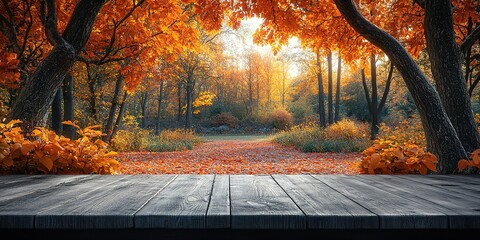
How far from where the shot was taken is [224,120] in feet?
109

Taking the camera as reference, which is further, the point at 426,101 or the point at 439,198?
the point at 426,101

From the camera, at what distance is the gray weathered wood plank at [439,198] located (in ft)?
5.23

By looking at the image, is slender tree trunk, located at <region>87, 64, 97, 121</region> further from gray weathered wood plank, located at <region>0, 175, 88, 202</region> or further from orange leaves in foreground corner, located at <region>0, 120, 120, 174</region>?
gray weathered wood plank, located at <region>0, 175, 88, 202</region>

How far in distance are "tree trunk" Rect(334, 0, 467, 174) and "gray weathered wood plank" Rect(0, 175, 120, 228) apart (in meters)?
3.59

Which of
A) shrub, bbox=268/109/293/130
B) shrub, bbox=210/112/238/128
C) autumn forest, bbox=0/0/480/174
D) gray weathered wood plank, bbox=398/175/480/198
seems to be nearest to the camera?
gray weathered wood plank, bbox=398/175/480/198

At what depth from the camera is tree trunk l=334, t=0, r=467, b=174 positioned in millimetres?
4039

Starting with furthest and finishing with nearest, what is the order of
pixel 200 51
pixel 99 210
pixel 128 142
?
pixel 128 142
pixel 200 51
pixel 99 210

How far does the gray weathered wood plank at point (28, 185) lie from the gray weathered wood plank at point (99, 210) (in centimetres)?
40

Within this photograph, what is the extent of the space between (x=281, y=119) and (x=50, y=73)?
26.7 metres

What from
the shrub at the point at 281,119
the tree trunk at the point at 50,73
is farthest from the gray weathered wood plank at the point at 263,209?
the shrub at the point at 281,119

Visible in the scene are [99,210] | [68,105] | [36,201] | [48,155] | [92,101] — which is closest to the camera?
[99,210]

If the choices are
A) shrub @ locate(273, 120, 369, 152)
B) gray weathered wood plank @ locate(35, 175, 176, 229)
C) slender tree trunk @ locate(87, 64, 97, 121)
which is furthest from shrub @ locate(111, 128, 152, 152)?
gray weathered wood plank @ locate(35, 175, 176, 229)

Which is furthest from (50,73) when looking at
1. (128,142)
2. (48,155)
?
(128,142)

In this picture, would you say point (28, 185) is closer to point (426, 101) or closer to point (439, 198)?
point (439, 198)
